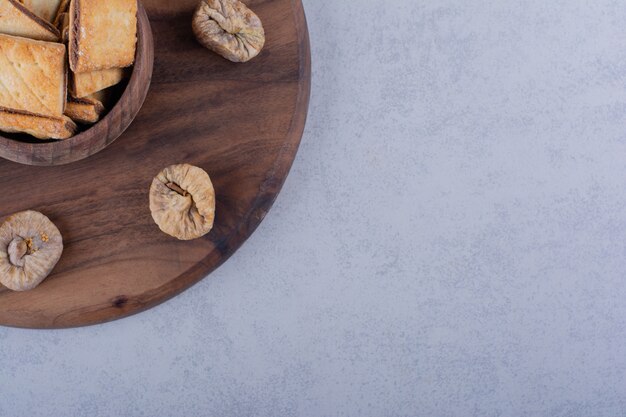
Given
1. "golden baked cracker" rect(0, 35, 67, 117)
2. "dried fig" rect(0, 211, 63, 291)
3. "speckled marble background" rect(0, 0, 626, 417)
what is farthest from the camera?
"speckled marble background" rect(0, 0, 626, 417)

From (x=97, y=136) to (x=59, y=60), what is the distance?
0.35 ft

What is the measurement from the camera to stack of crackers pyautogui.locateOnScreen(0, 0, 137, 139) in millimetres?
826

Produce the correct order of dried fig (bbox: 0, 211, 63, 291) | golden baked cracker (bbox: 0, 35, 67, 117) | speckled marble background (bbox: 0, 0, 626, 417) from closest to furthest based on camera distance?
golden baked cracker (bbox: 0, 35, 67, 117) < dried fig (bbox: 0, 211, 63, 291) < speckled marble background (bbox: 0, 0, 626, 417)

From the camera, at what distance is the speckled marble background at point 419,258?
4.06 feet

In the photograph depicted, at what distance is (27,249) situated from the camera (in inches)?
40.6

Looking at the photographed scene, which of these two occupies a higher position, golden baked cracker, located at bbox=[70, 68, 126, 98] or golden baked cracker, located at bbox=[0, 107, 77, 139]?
golden baked cracker, located at bbox=[70, 68, 126, 98]

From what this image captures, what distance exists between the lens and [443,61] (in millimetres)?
1282

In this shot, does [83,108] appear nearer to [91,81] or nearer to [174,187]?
[91,81]

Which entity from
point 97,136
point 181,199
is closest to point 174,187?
point 181,199

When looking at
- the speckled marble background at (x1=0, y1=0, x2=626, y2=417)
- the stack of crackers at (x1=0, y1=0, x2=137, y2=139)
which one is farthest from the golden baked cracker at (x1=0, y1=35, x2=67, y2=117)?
the speckled marble background at (x1=0, y1=0, x2=626, y2=417)

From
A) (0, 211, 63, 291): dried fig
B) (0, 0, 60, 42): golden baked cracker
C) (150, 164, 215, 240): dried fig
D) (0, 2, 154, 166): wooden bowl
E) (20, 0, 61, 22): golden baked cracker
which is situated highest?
(20, 0, 61, 22): golden baked cracker

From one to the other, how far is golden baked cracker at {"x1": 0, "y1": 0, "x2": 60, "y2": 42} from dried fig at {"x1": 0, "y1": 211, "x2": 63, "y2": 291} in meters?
0.30

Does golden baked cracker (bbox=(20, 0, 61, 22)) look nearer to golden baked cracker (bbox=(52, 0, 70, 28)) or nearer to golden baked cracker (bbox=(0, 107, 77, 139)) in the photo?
golden baked cracker (bbox=(52, 0, 70, 28))

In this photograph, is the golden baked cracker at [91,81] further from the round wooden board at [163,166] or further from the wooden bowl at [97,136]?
the round wooden board at [163,166]
